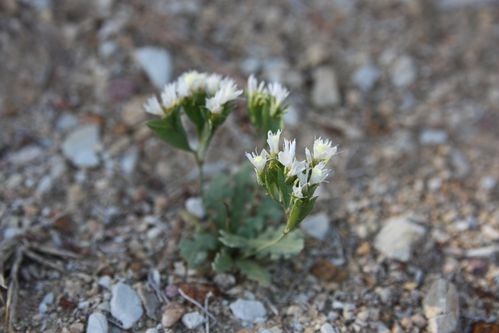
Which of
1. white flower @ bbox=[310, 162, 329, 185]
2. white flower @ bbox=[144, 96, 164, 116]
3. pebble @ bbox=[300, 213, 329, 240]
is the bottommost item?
white flower @ bbox=[310, 162, 329, 185]

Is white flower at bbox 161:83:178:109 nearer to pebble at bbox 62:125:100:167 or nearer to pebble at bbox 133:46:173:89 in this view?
pebble at bbox 62:125:100:167

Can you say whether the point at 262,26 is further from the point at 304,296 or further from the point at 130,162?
the point at 304,296

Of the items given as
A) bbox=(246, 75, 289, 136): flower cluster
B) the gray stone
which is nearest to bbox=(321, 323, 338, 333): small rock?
the gray stone

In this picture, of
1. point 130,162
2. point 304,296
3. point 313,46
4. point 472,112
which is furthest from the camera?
point 313,46

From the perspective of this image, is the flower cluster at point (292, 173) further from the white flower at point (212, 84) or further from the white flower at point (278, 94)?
the white flower at point (212, 84)

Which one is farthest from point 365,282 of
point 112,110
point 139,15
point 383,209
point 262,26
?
point 139,15

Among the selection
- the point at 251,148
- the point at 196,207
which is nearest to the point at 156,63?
the point at 251,148
